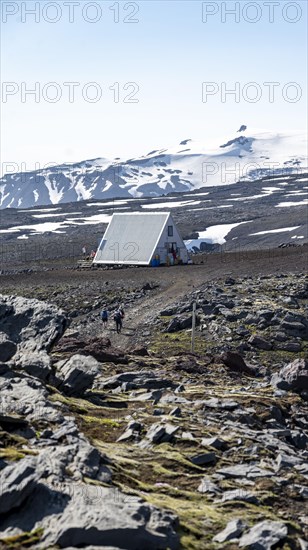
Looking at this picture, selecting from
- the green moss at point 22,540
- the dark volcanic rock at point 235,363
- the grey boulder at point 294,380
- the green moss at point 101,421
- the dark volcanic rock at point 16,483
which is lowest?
the dark volcanic rock at point 235,363

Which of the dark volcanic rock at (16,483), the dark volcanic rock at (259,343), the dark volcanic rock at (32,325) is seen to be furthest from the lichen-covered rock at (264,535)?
the dark volcanic rock at (259,343)

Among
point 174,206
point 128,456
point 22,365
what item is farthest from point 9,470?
point 174,206

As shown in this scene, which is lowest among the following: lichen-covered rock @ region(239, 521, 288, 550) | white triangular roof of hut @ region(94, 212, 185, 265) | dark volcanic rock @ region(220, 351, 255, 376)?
white triangular roof of hut @ region(94, 212, 185, 265)

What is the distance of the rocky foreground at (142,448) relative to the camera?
10680 mm

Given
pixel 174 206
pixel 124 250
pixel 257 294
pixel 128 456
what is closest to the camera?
pixel 128 456

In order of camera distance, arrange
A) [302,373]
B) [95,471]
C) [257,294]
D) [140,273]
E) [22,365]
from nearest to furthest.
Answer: [95,471]
[22,365]
[302,373]
[257,294]
[140,273]

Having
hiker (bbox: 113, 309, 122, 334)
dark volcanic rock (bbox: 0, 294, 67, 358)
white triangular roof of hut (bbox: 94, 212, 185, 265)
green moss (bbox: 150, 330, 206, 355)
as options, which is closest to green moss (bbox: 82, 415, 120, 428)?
dark volcanic rock (bbox: 0, 294, 67, 358)

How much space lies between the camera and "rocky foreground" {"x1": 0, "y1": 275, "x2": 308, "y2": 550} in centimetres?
1068

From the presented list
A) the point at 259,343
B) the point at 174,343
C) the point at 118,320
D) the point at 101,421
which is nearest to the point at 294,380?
the point at 101,421

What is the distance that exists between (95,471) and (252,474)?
343 cm

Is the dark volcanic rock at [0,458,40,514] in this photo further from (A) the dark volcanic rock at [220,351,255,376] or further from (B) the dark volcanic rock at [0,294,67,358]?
(A) the dark volcanic rock at [220,351,255,376]

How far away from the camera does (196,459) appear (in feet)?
48.1

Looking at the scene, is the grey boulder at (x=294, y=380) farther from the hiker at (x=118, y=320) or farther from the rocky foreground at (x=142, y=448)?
the hiker at (x=118, y=320)

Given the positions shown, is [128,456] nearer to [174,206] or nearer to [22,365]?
[22,365]
